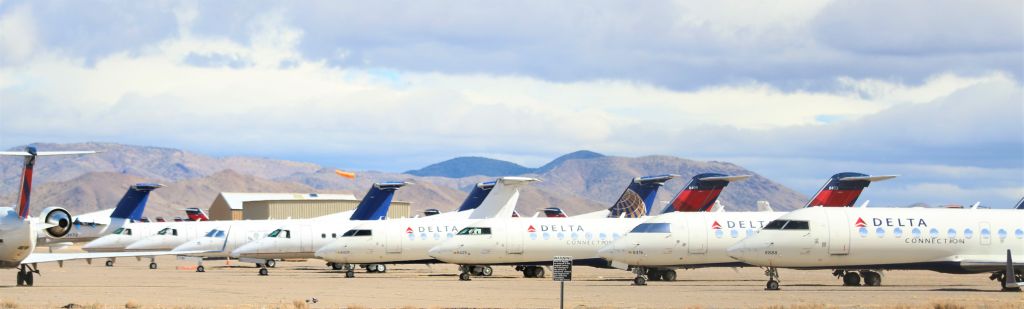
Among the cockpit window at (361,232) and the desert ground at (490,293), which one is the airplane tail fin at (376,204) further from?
the desert ground at (490,293)

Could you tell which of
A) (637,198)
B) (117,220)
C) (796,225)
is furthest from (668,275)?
(117,220)

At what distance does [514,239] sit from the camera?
5484cm

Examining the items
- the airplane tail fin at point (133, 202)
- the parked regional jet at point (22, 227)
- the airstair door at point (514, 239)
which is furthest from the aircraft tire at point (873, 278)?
the airplane tail fin at point (133, 202)

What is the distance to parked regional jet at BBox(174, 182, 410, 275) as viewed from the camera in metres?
64.2

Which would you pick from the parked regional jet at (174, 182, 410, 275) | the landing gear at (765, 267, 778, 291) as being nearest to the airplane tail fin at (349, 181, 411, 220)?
the parked regional jet at (174, 182, 410, 275)

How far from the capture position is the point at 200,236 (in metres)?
73.4

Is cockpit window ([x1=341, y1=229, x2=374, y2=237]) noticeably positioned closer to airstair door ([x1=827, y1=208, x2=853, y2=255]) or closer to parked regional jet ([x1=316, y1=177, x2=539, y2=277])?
parked regional jet ([x1=316, y1=177, x2=539, y2=277])

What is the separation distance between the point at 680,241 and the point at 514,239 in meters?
9.38

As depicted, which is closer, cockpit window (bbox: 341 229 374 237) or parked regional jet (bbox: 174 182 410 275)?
cockpit window (bbox: 341 229 374 237)

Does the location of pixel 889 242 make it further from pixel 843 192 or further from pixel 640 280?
pixel 843 192

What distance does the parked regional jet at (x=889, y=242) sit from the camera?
41688mm

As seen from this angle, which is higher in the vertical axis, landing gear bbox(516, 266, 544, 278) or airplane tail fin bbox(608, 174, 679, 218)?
airplane tail fin bbox(608, 174, 679, 218)

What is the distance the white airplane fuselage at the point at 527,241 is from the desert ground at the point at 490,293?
939 millimetres

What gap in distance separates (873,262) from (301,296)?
17.4 metres
